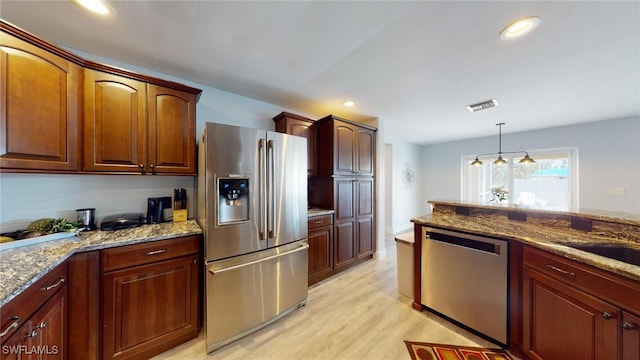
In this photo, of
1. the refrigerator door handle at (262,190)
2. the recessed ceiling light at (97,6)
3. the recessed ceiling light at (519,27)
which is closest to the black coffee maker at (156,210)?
the refrigerator door handle at (262,190)

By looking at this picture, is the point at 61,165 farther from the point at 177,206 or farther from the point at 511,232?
the point at 511,232

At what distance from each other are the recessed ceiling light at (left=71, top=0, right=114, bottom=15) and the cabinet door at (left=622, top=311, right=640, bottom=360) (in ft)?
10.9

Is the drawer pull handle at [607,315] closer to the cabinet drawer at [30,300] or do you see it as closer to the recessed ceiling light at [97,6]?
the cabinet drawer at [30,300]

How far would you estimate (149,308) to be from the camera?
1.58 meters

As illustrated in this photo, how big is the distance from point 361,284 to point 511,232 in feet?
5.69

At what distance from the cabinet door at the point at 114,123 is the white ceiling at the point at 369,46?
34 centimetres

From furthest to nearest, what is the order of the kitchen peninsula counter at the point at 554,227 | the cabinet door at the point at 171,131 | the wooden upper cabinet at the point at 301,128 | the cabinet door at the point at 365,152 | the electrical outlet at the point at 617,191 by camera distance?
the electrical outlet at the point at 617,191
the cabinet door at the point at 365,152
the wooden upper cabinet at the point at 301,128
the cabinet door at the point at 171,131
the kitchen peninsula counter at the point at 554,227

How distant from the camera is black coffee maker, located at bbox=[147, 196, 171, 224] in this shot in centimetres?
201

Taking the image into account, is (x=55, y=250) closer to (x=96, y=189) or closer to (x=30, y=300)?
(x=30, y=300)

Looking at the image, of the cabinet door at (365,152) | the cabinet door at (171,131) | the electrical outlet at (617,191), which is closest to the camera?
the cabinet door at (171,131)

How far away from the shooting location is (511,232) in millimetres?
1720

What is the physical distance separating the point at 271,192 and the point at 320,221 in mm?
985

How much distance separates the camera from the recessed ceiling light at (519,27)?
1.43 metres

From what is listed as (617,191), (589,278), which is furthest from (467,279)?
(617,191)
